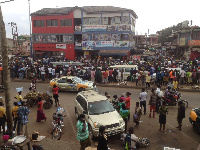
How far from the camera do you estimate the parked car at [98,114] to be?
8406 millimetres

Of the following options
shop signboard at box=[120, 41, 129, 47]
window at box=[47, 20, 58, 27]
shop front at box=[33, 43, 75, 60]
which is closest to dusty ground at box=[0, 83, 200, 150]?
shop signboard at box=[120, 41, 129, 47]

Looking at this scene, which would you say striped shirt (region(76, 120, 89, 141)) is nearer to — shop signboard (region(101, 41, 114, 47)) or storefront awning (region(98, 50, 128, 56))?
storefront awning (region(98, 50, 128, 56))

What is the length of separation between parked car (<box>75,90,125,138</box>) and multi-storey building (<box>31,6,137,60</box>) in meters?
23.2

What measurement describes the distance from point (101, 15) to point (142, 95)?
26.4m

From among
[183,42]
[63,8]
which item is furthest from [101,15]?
[183,42]

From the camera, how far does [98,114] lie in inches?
357

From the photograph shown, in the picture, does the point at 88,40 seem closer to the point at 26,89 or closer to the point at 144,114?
the point at 26,89

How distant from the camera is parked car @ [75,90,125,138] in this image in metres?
8.41

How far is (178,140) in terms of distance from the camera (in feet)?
28.3

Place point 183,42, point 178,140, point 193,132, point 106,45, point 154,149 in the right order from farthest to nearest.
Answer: point 183,42, point 106,45, point 193,132, point 178,140, point 154,149

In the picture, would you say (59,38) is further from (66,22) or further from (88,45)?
(88,45)

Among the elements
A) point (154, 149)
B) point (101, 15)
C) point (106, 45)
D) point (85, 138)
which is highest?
point (101, 15)

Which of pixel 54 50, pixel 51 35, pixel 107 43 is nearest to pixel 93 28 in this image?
pixel 107 43

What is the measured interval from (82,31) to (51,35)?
6.72m
